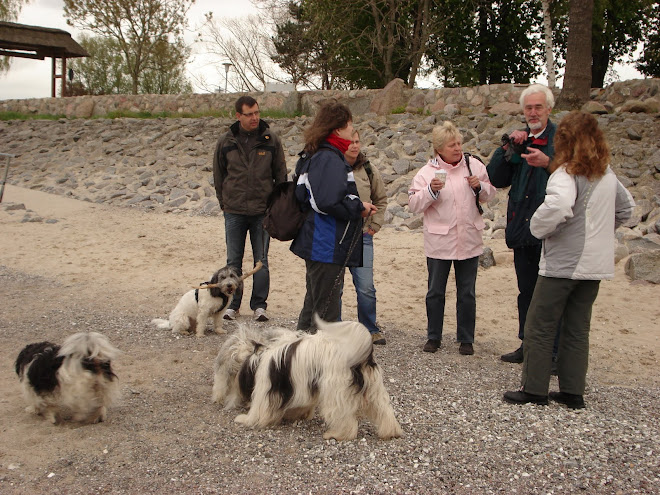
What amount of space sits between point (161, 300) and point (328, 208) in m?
4.33

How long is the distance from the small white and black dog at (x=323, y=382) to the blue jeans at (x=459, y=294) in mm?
1897

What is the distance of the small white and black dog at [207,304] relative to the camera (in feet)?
20.3

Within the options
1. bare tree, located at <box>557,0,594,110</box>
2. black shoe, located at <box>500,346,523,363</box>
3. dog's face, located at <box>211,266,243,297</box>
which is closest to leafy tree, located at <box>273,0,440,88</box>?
bare tree, located at <box>557,0,594,110</box>

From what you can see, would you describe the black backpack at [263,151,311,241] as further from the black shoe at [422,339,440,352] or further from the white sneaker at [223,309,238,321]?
the white sneaker at [223,309,238,321]

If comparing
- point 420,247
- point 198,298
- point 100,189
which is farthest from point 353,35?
point 198,298

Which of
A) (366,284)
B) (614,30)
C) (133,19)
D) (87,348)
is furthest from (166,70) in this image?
(87,348)

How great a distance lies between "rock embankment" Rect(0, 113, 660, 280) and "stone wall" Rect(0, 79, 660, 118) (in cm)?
54

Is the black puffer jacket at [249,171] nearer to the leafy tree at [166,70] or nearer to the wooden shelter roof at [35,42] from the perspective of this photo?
the wooden shelter roof at [35,42]

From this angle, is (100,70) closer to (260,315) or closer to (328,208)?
(260,315)

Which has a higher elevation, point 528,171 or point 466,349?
point 528,171

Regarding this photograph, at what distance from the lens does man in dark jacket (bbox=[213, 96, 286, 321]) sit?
6633 mm

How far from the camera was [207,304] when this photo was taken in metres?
6.23

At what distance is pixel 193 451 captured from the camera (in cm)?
373

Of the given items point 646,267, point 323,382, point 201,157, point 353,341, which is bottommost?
point 323,382
